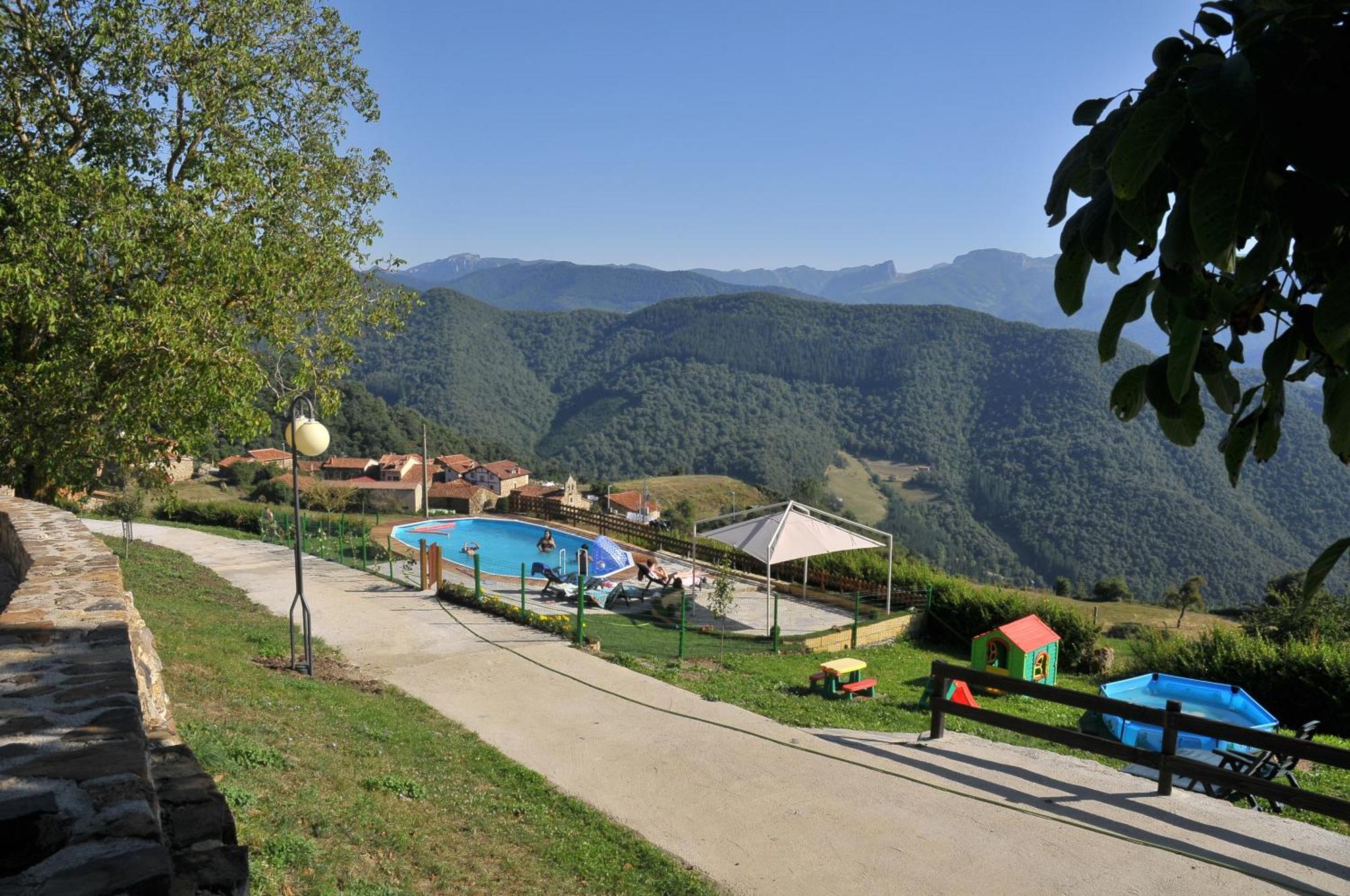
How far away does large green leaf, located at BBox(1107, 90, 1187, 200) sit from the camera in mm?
953

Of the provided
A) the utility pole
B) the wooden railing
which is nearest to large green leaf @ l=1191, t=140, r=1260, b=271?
the wooden railing

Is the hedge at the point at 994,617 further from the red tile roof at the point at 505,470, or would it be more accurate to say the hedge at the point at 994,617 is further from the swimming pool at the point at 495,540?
the red tile roof at the point at 505,470

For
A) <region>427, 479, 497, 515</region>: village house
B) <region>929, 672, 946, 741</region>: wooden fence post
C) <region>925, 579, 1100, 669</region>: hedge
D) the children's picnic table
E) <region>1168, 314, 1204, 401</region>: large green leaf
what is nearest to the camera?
<region>1168, 314, 1204, 401</region>: large green leaf

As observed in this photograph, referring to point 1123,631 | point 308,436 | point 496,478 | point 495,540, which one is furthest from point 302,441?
point 496,478

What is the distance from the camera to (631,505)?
53.3 meters

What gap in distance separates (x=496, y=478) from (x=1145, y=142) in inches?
2252

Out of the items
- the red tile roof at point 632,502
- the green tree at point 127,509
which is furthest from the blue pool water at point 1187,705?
the red tile roof at point 632,502

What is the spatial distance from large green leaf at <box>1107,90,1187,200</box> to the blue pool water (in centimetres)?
939

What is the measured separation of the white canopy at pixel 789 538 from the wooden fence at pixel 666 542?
1.55 feet

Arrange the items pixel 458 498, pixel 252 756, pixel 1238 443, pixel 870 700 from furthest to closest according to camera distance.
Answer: pixel 458 498 → pixel 870 700 → pixel 252 756 → pixel 1238 443

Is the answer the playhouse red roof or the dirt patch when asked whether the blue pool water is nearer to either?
the playhouse red roof

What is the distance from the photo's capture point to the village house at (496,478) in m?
56.2

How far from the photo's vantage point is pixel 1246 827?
234 inches

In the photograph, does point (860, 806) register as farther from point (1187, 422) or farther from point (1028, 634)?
point (1028, 634)
